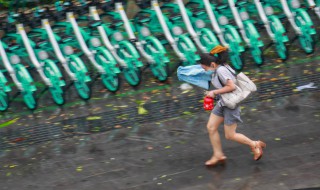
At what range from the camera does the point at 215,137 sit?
867 centimetres

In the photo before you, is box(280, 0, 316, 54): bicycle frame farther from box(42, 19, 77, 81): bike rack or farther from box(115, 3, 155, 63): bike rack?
box(42, 19, 77, 81): bike rack

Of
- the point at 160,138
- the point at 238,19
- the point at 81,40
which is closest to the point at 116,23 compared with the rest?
the point at 81,40

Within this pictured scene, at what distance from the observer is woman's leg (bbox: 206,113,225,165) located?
340 inches

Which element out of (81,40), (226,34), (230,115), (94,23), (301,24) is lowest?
(230,115)

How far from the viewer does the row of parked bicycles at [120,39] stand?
11.5 m

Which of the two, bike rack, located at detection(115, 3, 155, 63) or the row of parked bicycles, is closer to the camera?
the row of parked bicycles

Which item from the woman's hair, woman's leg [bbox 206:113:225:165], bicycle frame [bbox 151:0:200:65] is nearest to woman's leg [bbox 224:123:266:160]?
woman's leg [bbox 206:113:225:165]

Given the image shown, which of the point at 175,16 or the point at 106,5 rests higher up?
the point at 106,5

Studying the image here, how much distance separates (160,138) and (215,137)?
1391mm

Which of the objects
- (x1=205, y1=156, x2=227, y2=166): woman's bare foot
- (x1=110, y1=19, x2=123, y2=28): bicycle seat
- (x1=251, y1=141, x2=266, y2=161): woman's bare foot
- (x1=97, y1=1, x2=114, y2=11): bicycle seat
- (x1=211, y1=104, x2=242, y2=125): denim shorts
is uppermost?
(x1=97, y1=1, x2=114, y2=11): bicycle seat

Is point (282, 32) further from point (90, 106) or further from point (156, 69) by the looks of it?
point (90, 106)

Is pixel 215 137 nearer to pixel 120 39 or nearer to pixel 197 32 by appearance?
pixel 120 39

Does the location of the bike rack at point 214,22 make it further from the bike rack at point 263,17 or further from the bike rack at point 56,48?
the bike rack at point 56,48

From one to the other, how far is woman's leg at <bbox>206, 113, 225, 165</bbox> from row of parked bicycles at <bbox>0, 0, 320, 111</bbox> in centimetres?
316
